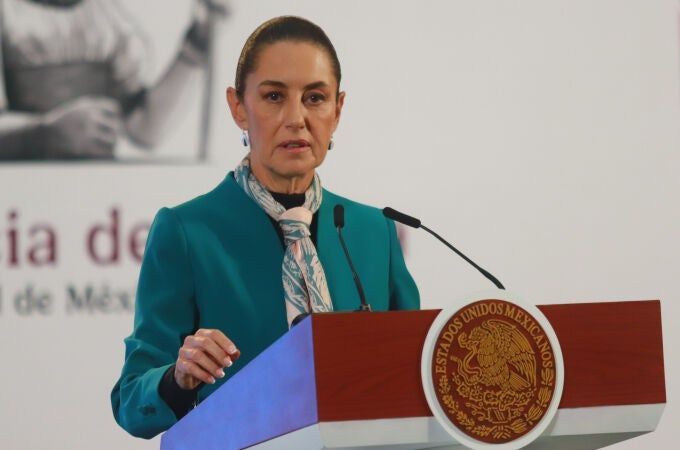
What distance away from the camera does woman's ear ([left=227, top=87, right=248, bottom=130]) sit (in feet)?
6.99

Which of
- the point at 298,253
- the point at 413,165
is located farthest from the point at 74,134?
the point at 298,253

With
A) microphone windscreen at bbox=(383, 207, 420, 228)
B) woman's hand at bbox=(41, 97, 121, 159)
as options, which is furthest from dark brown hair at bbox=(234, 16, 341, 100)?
woman's hand at bbox=(41, 97, 121, 159)

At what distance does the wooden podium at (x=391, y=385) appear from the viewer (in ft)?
3.96

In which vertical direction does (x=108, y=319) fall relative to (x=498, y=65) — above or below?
below

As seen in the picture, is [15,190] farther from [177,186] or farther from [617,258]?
[617,258]

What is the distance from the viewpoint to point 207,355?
1470 mm

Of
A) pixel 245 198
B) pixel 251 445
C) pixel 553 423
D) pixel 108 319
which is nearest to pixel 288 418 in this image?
pixel 251 445

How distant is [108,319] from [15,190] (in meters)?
0.42

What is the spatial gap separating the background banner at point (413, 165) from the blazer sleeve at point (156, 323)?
989 mm

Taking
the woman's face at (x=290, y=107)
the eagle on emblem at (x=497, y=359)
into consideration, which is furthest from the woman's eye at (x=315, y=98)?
the eagle on emblem at (x=497, y=359)

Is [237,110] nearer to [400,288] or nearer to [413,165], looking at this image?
[400,288]

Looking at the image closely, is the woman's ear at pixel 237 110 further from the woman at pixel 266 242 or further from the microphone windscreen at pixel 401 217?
the microphone windscreen at pixel 401 217

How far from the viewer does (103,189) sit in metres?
3.02

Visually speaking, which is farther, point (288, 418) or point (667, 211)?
point (667, 211)
